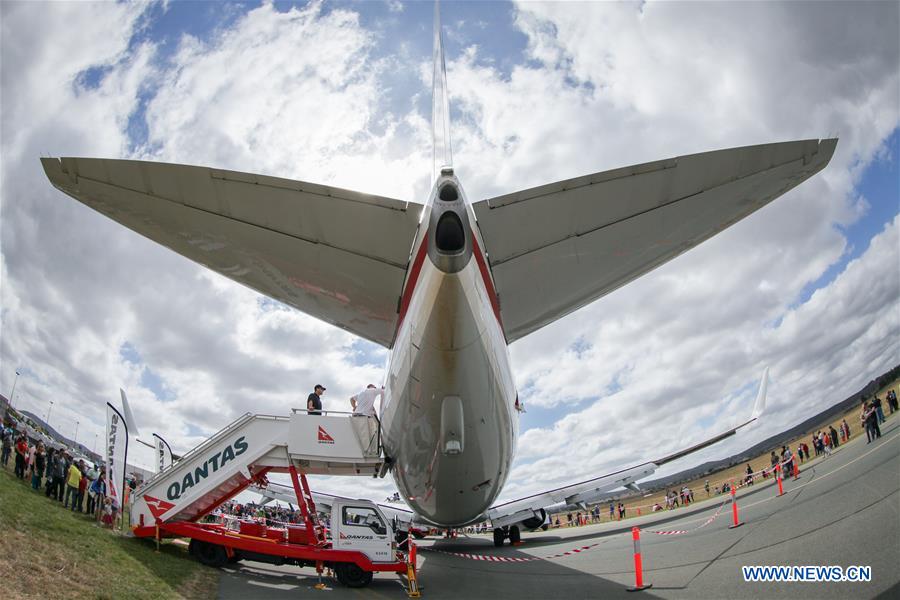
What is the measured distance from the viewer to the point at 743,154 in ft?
16.6

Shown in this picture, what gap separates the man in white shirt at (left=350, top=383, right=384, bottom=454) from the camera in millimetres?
9508

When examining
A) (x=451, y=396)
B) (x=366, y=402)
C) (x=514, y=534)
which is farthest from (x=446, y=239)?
(x=514, y=534)

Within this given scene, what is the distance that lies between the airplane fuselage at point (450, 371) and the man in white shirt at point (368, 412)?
1.79 meters

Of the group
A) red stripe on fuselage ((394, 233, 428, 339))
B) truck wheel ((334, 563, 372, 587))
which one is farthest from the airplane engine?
red stripe on fuselage ((394, 233, 428, 339))

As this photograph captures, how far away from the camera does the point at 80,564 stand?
22.0 feet

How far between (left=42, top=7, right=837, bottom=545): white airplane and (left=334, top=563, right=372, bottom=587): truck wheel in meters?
3.59

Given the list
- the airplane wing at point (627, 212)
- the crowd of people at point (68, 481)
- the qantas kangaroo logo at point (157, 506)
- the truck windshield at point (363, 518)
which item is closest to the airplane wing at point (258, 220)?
the airplane wing at point (627, 212)

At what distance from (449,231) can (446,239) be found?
0.07m

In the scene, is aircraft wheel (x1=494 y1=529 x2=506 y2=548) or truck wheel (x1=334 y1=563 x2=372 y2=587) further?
aircraft wheel (x1=494 y1=529 x2=506 y2=548)

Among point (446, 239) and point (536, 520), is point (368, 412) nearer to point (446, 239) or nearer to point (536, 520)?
point (446, 239)

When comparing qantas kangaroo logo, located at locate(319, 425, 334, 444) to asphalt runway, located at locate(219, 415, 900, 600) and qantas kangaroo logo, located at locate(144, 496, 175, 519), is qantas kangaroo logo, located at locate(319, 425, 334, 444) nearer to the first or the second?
asphalt runway, located at locate(219, 415, 900, 600)

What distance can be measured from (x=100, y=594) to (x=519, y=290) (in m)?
6.14

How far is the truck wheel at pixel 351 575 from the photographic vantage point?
9.01 metres

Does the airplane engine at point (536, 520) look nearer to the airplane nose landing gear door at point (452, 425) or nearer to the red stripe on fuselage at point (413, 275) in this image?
the airplane nose landing gear door at point (452, 425)
